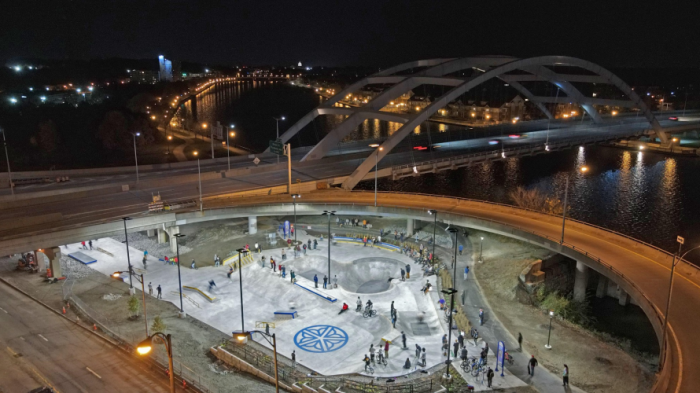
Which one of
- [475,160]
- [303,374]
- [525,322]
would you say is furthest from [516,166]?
[303,374]

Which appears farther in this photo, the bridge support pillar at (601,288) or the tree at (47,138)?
the tree at (47,138)

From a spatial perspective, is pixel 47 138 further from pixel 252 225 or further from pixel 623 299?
pixel 623 299

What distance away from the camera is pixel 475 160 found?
6844 centimetres

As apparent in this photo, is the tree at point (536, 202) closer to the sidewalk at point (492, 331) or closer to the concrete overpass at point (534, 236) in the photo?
the concrete overpass at point (534, 236)

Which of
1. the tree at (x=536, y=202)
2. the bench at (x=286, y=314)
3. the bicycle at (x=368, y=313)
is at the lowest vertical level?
the bench at (x=286, y=314)

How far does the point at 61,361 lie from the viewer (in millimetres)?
23906

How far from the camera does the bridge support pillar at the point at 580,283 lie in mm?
35781

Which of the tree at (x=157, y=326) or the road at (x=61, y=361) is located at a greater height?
the tree at (x=157, y=326)

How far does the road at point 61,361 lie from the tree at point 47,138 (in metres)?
65.3

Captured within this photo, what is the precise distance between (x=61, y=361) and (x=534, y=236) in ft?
97.9

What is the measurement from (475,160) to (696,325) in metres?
47.5

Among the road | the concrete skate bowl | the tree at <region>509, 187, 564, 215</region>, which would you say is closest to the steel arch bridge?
the tree at <region>509, 187, 564, 215</region>

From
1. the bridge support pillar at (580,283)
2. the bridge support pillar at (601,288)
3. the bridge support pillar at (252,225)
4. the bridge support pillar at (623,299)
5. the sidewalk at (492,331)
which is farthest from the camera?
the bridge support pillar at (252,225)

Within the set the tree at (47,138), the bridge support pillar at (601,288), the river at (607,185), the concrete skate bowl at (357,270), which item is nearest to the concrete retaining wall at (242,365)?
the concrete skate bowl at (357,270)
